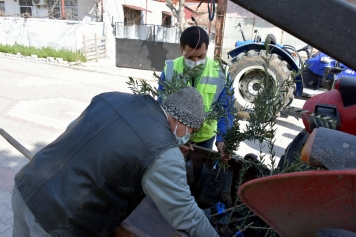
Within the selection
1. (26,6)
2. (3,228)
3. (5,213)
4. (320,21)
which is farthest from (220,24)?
(26,6)

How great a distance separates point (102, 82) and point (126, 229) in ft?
26.5

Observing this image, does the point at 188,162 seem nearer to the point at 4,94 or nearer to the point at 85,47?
the point at 4,94

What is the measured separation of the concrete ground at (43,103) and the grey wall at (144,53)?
0.43m

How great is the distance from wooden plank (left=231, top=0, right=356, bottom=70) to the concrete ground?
3.03 m

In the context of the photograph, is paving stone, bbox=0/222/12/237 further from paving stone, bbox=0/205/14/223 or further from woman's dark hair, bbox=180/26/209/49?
woman's dark hair, bbox=180/26/209/49

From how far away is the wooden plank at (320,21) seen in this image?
0.81 m

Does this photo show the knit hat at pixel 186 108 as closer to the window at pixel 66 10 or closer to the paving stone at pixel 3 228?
the paving stone at pixel 3 228

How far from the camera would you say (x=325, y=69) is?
19.8 feet

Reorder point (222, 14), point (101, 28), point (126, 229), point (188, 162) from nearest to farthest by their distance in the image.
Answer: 1. point (126, 229)
2. point (188, 162)
3. point (222, 14)
4. point (101, 28)

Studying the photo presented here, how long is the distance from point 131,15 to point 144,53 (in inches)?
249

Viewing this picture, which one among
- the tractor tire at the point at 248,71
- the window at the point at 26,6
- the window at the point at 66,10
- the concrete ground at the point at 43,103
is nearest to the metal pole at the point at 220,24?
the tractor tire at the point at 248,71

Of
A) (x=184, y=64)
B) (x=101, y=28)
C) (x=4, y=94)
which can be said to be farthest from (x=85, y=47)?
(x=184, y=64)

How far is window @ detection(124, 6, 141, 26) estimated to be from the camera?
15.7 m

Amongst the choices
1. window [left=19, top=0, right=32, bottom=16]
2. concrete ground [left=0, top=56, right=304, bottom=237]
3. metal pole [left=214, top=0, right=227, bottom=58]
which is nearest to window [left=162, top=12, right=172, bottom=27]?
window [left=19, top=0, right=32, bottom=16]
